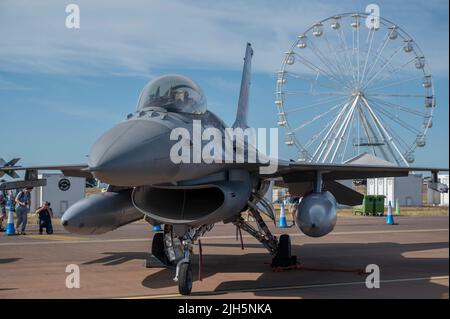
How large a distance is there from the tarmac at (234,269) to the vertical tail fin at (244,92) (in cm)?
319

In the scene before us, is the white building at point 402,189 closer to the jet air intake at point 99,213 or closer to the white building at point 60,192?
the white building at point 60,192

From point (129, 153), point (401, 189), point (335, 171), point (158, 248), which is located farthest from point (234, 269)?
point (401, 189)

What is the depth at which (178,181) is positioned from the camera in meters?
7.36

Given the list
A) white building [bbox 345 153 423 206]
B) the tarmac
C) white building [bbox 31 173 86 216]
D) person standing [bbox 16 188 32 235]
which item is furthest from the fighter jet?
white building [bbox 345 153 423 206]

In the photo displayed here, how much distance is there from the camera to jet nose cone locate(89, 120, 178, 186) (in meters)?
5.84

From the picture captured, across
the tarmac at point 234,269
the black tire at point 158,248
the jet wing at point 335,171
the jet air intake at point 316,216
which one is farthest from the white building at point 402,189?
the jet air intake at point 316,216

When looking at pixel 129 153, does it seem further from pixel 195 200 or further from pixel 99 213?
pixel 99 213

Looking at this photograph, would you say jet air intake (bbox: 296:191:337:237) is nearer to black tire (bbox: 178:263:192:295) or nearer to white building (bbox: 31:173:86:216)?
black tire (bbox: 178:263:192:295)

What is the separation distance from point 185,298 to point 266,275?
2628 mm

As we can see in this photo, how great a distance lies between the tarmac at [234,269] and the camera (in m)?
7.69

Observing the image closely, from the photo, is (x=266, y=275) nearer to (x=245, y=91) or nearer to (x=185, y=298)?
(x=185, y=298)

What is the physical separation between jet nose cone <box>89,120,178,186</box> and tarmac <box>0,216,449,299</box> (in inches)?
86.6

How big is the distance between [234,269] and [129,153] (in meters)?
4.96
